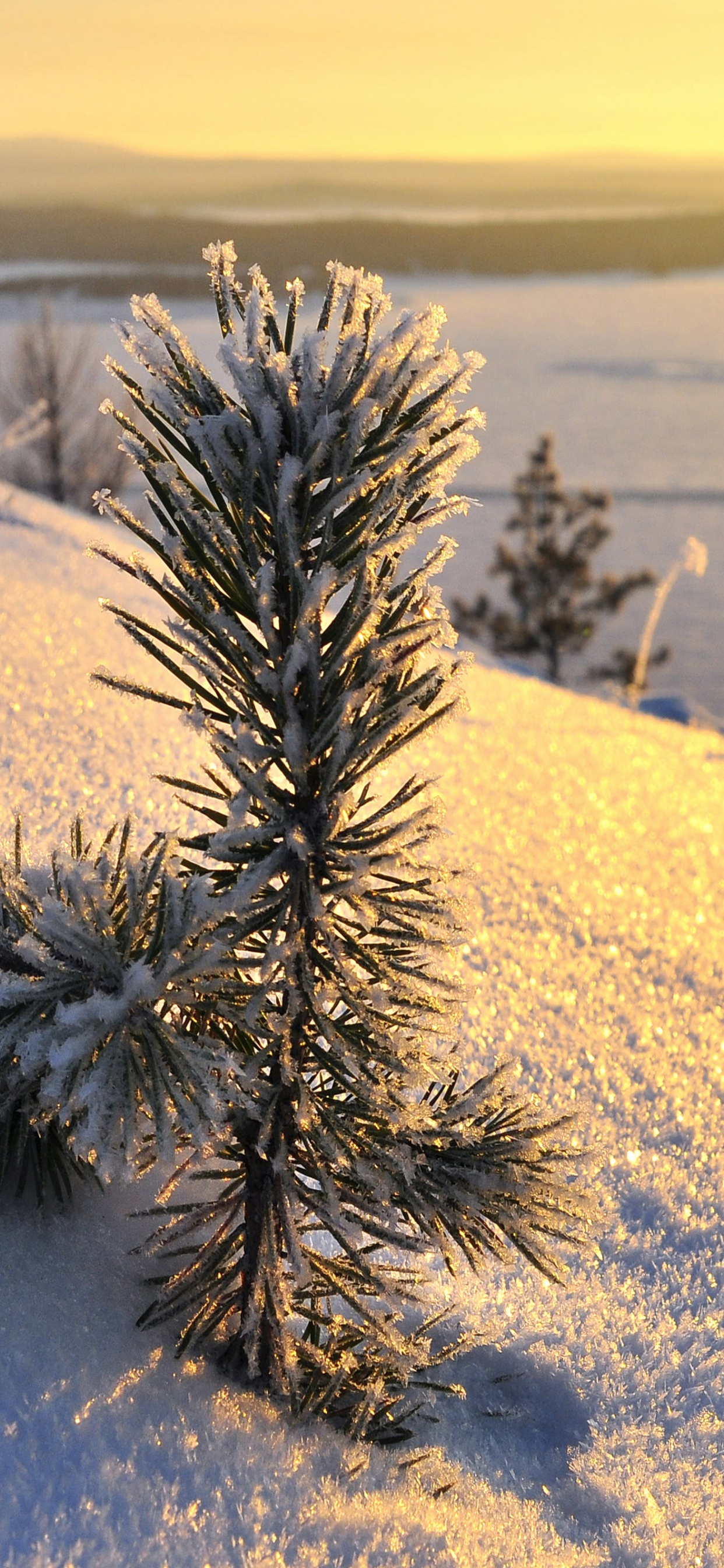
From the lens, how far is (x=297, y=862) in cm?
146

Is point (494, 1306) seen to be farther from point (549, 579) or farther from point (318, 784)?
point (549, 579)

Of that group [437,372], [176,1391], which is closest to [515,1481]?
[176,1391]

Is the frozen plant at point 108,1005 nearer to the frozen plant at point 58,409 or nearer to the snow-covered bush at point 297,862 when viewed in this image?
the snow-covered bush at point 297,862

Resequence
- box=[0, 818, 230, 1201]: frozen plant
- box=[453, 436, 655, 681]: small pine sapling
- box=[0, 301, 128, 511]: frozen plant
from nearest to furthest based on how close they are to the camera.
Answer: box=[0, 818, 230, 1201]: frozen plant
box=[0, 301, 128, 511]: frozen plant
box=[453, 436, 655, 681]: small pine sapling

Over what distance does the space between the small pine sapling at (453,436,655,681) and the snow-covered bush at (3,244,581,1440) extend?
25.0 m

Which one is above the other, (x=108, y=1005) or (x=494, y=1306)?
(x=108, y=1005)

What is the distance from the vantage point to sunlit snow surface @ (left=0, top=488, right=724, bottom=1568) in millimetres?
1341

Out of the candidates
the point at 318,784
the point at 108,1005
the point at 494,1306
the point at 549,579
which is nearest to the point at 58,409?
the point at 549,579

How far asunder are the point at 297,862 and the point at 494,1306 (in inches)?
50.4

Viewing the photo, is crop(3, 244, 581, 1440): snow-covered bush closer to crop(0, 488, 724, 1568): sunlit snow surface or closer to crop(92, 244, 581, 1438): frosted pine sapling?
crop(92, 244, 581, 1438): frosted pine sapling

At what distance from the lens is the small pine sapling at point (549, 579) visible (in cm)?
2648

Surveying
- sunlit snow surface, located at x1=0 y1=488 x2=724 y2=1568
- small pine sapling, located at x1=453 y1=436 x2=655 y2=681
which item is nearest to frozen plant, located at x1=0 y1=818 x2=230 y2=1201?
sunlit snow surface, located at x1=0 y1=488 x2=724 y2=1568

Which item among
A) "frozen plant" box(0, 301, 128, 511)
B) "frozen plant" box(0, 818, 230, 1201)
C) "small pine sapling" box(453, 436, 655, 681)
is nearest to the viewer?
"frozen plant" box(0, 818, 230, 1201)

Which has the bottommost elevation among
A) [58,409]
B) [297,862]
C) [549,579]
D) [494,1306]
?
[494,1306]
